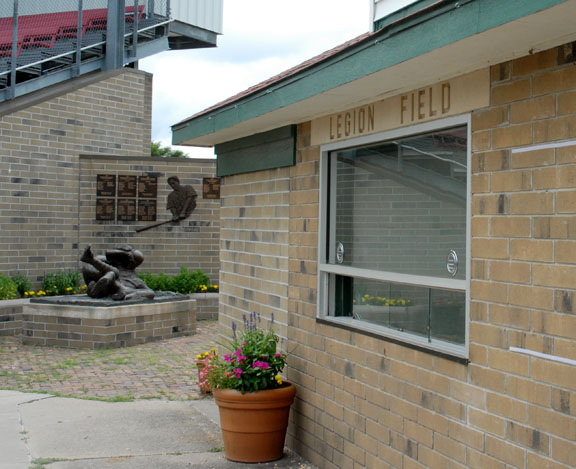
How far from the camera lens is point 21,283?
611 inches

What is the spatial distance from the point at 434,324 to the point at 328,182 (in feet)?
5.43

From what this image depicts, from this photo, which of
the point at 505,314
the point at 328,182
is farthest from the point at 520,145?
the point at 328,182

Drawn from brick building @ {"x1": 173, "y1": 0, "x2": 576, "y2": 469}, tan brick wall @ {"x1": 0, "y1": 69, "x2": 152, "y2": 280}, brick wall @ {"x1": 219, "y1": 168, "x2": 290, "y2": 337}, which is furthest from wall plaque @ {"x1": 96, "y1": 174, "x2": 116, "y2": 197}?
brick building @ {"x1": 173, "y1": 0, "x2": 576, "y2": 469}

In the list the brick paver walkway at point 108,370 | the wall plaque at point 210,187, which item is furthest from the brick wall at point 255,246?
the wall plaque at point 210,187

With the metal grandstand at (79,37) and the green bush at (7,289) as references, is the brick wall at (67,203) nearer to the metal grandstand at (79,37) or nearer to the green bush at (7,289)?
the green bush at (7,289)

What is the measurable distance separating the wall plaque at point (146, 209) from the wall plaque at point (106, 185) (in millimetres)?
676

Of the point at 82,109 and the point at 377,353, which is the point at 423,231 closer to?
the point at 377,353

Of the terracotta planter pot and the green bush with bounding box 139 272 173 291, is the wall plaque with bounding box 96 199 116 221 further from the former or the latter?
the terracotta planter pot

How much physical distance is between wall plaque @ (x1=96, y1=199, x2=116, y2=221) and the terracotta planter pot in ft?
37.6

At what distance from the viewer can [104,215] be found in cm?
1666

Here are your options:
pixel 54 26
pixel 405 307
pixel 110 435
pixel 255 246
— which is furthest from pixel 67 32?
pixel 405 307

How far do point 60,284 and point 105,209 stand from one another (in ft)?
6.36

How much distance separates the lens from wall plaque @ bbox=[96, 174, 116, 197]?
16.6 m

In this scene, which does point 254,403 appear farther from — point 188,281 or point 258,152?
point 188,281
